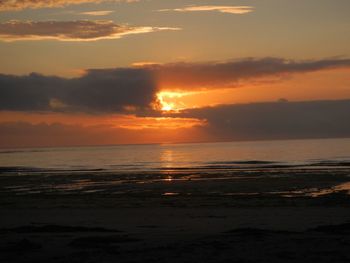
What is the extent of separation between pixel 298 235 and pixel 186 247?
3791mm

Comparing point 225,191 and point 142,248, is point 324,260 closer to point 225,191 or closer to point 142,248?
point 142,248

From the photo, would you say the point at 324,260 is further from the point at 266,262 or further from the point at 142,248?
the point at 142,248

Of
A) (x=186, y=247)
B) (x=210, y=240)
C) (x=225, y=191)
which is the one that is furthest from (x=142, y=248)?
(x=225, y=191)

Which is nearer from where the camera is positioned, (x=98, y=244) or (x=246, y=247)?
(x=246, y=247)

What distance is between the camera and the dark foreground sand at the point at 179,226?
40.8 feet

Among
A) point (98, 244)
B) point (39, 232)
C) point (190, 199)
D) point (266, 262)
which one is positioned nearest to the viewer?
point (266, 262)

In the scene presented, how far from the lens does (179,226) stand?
1789 centimetres

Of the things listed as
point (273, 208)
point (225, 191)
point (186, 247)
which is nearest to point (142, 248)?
point (186, 247)

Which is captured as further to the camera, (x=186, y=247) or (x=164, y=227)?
(x=164, y=227)

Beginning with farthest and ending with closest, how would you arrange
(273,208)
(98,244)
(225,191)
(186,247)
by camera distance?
(225,191), (273,208), (98,244), (186,247)

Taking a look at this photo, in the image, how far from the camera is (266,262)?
37.5 ft

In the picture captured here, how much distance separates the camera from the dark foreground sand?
1243cm

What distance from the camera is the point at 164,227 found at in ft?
58.0

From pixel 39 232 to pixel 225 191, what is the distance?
17841mm
